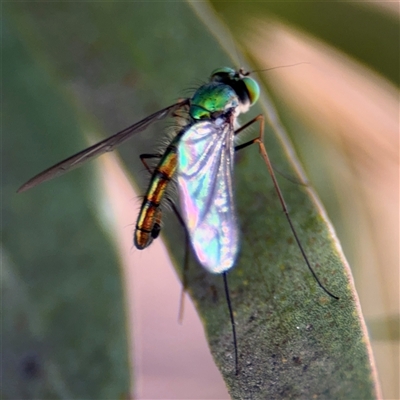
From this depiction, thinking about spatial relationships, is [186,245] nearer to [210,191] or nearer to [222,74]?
[210,191]

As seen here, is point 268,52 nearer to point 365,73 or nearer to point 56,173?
point 365,73

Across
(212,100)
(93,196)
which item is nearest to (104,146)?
(93,196)

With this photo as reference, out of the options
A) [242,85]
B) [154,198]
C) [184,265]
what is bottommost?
[184,265]

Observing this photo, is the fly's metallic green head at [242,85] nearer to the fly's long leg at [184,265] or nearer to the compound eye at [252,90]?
the compound eye at [252,90]

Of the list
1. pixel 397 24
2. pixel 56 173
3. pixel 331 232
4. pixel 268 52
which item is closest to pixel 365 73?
pixel 397 24

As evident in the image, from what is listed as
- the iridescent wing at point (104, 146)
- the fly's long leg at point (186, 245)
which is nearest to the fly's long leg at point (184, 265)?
the fly's long leg at point (186, 245)

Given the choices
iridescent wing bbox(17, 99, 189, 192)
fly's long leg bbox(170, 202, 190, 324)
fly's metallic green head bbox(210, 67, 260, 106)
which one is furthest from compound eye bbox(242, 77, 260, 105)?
fly's long leg bbox(170, 202, 190, 324)

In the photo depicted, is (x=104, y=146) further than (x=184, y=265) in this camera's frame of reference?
Yes
